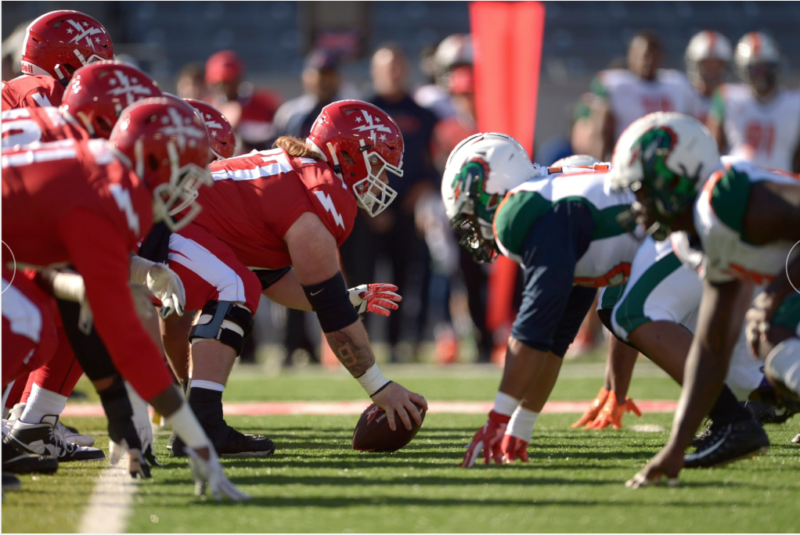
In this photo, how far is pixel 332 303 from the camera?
420 cm

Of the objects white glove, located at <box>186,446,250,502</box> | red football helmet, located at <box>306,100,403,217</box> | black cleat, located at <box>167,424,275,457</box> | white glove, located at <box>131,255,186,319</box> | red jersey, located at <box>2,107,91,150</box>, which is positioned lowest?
black cleat, located at <box>167,424,275,457</box>

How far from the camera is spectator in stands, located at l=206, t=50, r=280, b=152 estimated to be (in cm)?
909

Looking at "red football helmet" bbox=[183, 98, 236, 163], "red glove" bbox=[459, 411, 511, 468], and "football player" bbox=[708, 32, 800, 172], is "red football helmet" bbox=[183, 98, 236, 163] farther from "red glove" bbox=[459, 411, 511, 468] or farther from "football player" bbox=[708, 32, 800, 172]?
"football player" bbox=[708, 32, 800, 172]

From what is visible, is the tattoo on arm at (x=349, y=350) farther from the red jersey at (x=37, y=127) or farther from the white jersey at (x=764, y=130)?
the white jersey at (x=764, y=130)

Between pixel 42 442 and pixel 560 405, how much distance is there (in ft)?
10.8

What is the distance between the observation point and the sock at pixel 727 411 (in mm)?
3738

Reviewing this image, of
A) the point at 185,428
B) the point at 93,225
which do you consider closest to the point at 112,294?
the point at 93,225

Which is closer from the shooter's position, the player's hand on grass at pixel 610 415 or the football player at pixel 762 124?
the player's hand on grass at pixel 610 415

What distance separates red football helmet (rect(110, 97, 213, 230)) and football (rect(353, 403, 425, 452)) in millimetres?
1424

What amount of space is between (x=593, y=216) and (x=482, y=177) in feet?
1.51

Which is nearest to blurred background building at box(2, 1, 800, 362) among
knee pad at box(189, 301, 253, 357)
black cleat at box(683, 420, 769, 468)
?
knee pad at box(189, 301, 253, 357)

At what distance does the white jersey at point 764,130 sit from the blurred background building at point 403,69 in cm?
159

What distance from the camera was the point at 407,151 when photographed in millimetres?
8797

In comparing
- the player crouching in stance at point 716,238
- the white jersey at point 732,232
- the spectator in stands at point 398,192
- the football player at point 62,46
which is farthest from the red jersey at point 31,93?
the spectator in stands at point 398,192
